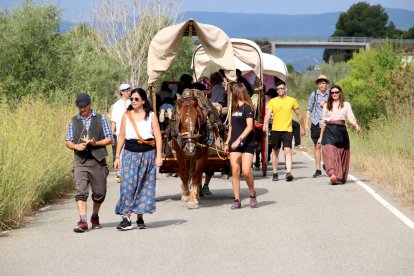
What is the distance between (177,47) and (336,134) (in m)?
3.85

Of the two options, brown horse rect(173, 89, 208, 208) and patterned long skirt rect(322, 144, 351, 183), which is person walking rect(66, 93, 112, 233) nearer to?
brown horse rect(173, 89, 208, 208)

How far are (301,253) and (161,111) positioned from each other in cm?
625

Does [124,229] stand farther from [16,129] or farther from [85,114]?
[16,129]

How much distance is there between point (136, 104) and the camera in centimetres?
1279

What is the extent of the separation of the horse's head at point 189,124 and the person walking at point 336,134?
427 centimetres

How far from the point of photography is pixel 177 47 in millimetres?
17094

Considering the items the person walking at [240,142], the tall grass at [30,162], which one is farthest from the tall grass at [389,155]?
the tall grass at [30,162]

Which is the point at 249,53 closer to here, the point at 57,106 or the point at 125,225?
the point at 57,106

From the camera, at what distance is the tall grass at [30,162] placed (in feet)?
44.3

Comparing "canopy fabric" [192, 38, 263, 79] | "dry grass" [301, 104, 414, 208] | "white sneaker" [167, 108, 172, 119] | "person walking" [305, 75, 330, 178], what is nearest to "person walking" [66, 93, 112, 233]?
"white sneaker" [167, 108, 172, 119]

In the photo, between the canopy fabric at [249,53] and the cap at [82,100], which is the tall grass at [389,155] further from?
the cap at [82,100]

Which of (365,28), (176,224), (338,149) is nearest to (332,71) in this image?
(338,149)

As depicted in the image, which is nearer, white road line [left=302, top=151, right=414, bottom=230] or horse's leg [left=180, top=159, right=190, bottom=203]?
white road line [left=302, top=151, right=414, bottom=230]

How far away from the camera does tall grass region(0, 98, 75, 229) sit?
13492 millimetres
